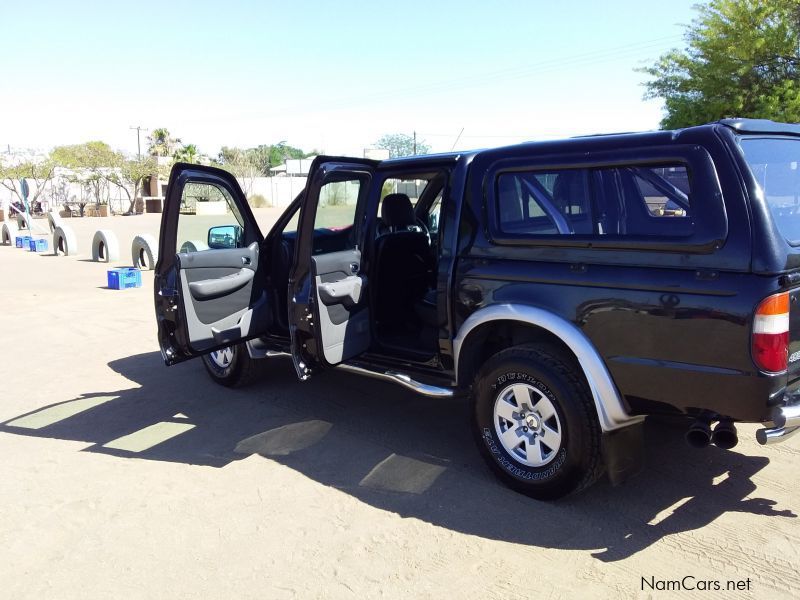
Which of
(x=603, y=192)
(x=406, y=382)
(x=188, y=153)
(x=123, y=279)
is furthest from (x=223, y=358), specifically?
(x=188, y=153)

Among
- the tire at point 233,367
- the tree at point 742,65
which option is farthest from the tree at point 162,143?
the tire at point 233,367

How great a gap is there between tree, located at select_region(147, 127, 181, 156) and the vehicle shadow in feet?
197

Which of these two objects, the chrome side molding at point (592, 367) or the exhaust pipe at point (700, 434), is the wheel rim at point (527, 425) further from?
the exhaust pipe at point (700, 434)

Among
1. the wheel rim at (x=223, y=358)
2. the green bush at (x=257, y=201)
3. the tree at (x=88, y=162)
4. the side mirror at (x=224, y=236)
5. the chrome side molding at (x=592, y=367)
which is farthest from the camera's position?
the green bush at (x=257, y=201)

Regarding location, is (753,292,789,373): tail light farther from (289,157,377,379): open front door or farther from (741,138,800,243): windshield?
(289,157,377,379): open front door

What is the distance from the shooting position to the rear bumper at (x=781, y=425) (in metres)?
2.85

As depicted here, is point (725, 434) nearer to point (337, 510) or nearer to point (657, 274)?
point (657, 274)

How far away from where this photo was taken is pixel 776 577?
2828 millimetres

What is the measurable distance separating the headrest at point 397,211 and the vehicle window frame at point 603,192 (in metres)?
1.09

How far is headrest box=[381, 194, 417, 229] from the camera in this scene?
4.75 metres

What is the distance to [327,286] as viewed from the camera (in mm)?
4180

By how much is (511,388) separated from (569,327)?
52 centimetres

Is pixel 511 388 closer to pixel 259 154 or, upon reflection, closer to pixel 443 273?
pixel 443 273

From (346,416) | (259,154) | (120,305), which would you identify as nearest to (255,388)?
(346,416)
